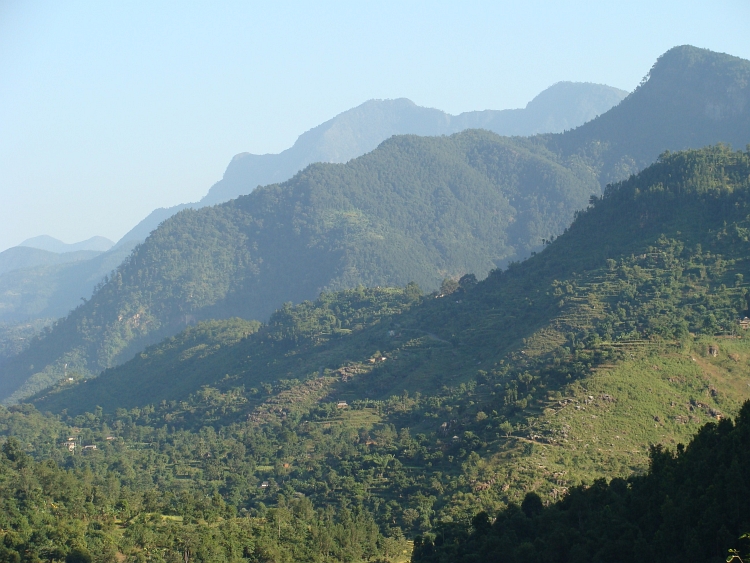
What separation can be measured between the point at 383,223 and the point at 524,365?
105 m

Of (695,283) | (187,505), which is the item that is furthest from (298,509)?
(695,283)

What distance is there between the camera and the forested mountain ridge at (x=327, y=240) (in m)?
151

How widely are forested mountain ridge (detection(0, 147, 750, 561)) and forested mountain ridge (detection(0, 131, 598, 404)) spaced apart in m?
46.0

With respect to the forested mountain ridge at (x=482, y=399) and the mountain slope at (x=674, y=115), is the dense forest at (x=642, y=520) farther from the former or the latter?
the mountain slope at (x=674, y=115)

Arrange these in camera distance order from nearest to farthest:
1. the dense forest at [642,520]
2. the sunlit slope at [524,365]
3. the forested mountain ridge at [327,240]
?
the dense forest at [642,520] < the sunlit slope at [524,365] < the forested mountain ridge at [327,240]

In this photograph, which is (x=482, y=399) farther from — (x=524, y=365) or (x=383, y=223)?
(x=383, y=223)

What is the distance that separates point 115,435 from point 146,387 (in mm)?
18241

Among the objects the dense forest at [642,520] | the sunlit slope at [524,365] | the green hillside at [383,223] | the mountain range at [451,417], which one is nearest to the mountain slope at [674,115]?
the green hillside at [383,223]

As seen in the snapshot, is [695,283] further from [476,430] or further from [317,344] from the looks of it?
[317,344]

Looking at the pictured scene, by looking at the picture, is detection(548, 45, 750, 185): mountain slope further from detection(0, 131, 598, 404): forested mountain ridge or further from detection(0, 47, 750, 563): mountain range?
detection(0, 131, 598, 404): forested mountain ridge

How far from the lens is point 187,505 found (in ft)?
147

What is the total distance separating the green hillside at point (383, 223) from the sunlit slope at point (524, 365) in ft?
159

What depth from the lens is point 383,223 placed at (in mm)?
166375

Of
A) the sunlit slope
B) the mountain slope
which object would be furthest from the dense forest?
the mountain slope
